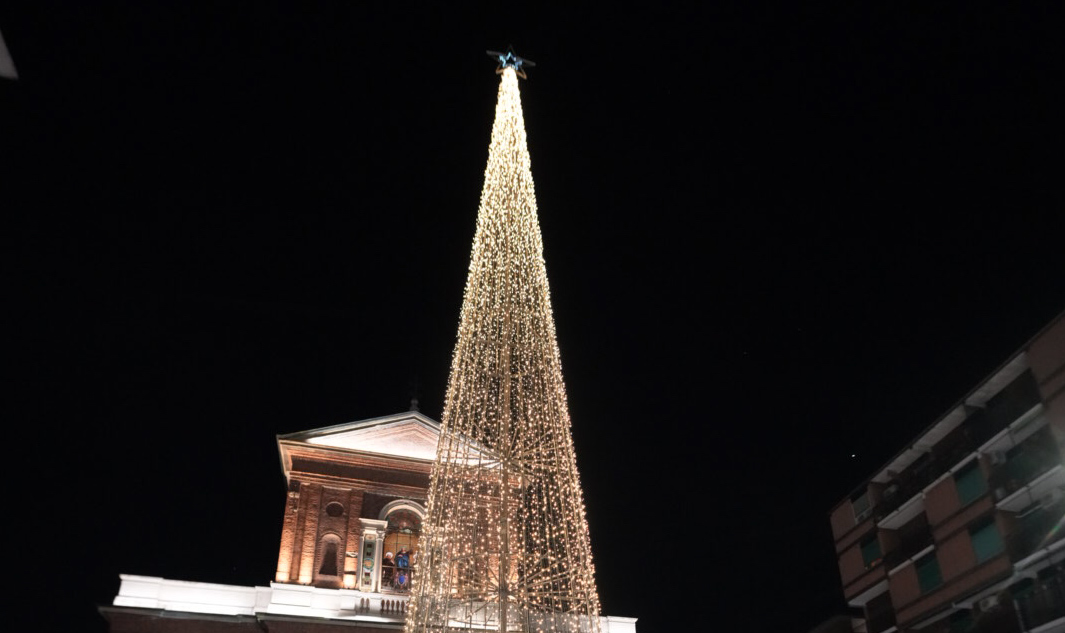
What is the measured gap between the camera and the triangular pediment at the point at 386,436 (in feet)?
90.6

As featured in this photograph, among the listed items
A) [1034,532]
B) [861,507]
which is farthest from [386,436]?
[861,507]

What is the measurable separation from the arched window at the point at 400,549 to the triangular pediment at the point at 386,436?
6.00 feet

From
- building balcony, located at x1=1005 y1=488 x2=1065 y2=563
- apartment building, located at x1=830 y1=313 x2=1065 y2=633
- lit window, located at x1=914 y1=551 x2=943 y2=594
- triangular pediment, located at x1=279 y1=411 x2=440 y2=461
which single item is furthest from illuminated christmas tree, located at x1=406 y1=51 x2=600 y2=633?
lit window, located at x1=914 y1=551 x2=943 y2=594

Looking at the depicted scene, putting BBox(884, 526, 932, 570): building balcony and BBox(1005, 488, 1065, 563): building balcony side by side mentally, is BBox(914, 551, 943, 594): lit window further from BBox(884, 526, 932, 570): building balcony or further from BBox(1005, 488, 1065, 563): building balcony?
BBox(1005, 488, 1065, 563): building balcony

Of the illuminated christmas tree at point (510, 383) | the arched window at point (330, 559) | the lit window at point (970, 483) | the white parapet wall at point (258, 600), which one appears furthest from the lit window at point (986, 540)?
the arched window at point (330, 559)

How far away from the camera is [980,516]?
2952 centimetres

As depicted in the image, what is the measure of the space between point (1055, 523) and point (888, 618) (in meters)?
10.4

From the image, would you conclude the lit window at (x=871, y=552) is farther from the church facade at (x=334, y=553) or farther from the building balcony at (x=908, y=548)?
the church facade at (x=334, y=553)

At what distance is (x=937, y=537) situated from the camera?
104 ft

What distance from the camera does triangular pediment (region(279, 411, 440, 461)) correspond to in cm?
2762

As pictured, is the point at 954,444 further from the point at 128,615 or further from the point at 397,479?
the point at 128,615

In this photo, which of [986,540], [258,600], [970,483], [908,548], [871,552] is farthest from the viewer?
[871,552]

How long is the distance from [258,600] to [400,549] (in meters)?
4.13

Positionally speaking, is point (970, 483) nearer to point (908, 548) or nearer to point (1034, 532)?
point (1034, 532)
